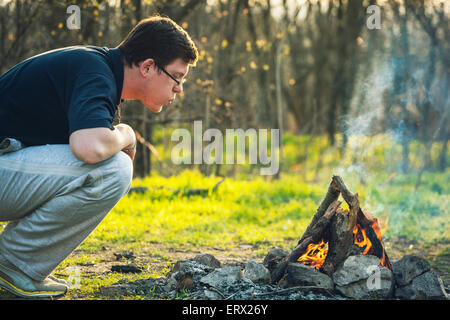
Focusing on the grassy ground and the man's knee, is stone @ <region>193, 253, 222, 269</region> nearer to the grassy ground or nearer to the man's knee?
the grassy ground

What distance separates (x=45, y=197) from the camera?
2.81 m

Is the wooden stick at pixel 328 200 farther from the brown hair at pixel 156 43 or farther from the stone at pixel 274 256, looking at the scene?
the brown hair at pixel 156 43

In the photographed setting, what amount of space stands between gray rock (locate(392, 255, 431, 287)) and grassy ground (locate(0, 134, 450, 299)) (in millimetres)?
659

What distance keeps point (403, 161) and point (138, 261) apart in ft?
26.0

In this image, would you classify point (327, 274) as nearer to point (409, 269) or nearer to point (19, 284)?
point (409, 269)

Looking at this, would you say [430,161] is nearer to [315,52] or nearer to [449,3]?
[449,3]

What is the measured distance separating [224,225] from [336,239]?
2655 mm

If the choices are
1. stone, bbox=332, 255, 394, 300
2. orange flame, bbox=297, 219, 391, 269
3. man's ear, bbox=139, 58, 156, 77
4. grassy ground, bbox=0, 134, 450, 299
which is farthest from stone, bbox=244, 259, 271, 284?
man's ear, bbox=139, 58, 156, 77

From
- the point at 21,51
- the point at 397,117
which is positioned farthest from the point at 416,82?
the point at 21,51

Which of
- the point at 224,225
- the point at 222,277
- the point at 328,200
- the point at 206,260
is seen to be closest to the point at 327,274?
the point at 328,200

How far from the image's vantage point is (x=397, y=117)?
11148 millimetres

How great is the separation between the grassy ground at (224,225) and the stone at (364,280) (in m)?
0.90

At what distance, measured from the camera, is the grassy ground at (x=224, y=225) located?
4012 mm

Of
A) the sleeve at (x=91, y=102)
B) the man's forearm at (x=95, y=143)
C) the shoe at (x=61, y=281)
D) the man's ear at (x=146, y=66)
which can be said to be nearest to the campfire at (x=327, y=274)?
the shoe at (x=61, y=281)
